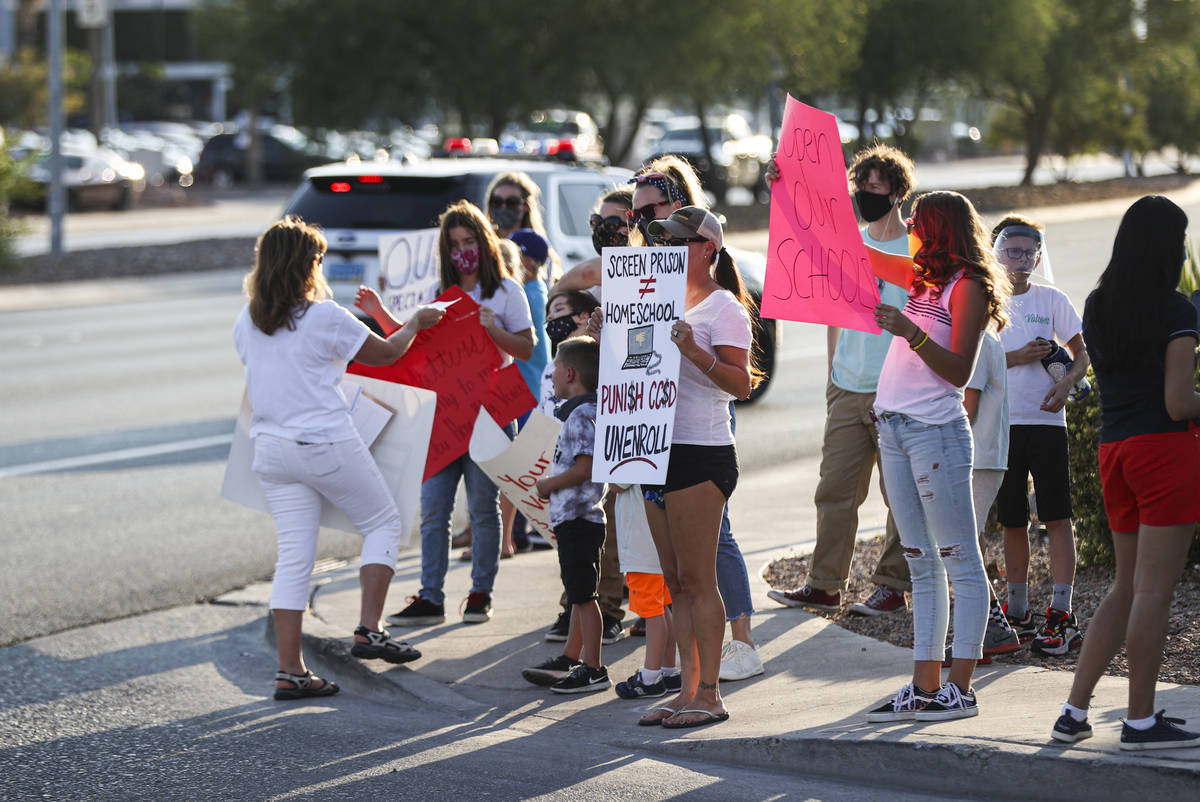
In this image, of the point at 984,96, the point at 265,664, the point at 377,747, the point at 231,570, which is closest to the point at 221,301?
the point at 231,570

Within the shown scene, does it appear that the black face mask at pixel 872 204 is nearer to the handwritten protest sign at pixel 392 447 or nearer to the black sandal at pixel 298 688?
the handwritten protest sign at pixel 392 447

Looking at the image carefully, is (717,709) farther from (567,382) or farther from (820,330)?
(820,330)

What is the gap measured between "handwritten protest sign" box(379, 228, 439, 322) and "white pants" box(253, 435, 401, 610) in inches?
66.0

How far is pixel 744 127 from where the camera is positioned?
52.2 meters

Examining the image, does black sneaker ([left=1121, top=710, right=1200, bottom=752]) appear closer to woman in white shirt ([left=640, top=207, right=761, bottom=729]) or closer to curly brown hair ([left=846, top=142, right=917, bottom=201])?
woman in white shirt ([left=640, top=207, right=761, bottom=729])

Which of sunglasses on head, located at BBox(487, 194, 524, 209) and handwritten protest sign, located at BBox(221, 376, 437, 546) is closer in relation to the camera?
handwritten protest sign, located at BBox(221, 376, 437, 546)

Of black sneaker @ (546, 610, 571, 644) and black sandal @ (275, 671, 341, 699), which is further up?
black sneaker @ (546, 610, 571, 644)

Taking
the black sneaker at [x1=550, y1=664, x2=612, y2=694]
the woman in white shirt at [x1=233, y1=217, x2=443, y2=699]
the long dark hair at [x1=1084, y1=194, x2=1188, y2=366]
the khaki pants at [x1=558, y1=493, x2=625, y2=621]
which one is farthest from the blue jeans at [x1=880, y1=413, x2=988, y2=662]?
the woman in white shirt at [x1=233, y1=217, x2=443, y2=699]

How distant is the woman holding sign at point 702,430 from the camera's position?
4996 mm

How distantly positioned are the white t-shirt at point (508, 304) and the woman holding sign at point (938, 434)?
88.5 inches

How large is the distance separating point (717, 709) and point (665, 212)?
176 centimetres

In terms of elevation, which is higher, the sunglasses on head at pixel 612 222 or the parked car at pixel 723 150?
the parked car at pixel 723 150

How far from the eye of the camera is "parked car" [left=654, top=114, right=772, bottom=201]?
3506 centimetres

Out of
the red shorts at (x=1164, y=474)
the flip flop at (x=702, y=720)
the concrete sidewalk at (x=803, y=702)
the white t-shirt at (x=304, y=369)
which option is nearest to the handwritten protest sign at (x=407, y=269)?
the concrete sidewalk at (x=803, y=702)
